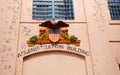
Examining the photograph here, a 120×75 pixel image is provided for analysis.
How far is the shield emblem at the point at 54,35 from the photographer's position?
30.2 feet

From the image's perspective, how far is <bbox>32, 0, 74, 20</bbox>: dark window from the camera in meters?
10.0

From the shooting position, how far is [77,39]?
931 cm

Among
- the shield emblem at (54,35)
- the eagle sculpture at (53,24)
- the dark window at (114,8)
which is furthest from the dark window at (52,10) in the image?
the dark window at (114,8)

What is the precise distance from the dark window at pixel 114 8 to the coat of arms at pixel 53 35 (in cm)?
225

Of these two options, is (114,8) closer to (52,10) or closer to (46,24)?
(52,10)

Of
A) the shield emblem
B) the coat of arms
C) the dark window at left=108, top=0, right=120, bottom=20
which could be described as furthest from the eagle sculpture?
the dark window at left=108, top=0, right=120, bottom=20

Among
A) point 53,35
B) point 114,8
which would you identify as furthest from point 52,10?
point 114,8

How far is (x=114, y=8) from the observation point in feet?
34.2

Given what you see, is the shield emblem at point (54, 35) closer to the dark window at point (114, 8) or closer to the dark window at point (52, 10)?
the dark window at point (52, 10)

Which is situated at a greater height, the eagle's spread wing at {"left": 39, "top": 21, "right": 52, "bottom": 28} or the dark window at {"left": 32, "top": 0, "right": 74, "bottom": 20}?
the dark window at {"left": 32, "top": 0, "right": 74, "bottom": 20}

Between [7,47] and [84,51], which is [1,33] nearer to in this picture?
[7,47]

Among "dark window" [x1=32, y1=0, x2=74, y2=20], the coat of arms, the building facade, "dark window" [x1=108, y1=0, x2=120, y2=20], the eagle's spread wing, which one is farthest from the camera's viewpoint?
"dark window" [x1=108, y1=0, x2=120, y2=20]

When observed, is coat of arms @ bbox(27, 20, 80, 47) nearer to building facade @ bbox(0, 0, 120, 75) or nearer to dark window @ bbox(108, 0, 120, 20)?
building facade @ bbox(0, 0, 120, 75)

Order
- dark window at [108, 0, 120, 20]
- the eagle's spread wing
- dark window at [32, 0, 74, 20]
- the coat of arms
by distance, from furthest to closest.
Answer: dark window at [108, 0, 120, 20], dark window at [32, 0, 74, 20], the eagle's spread wing, the coat of arms
